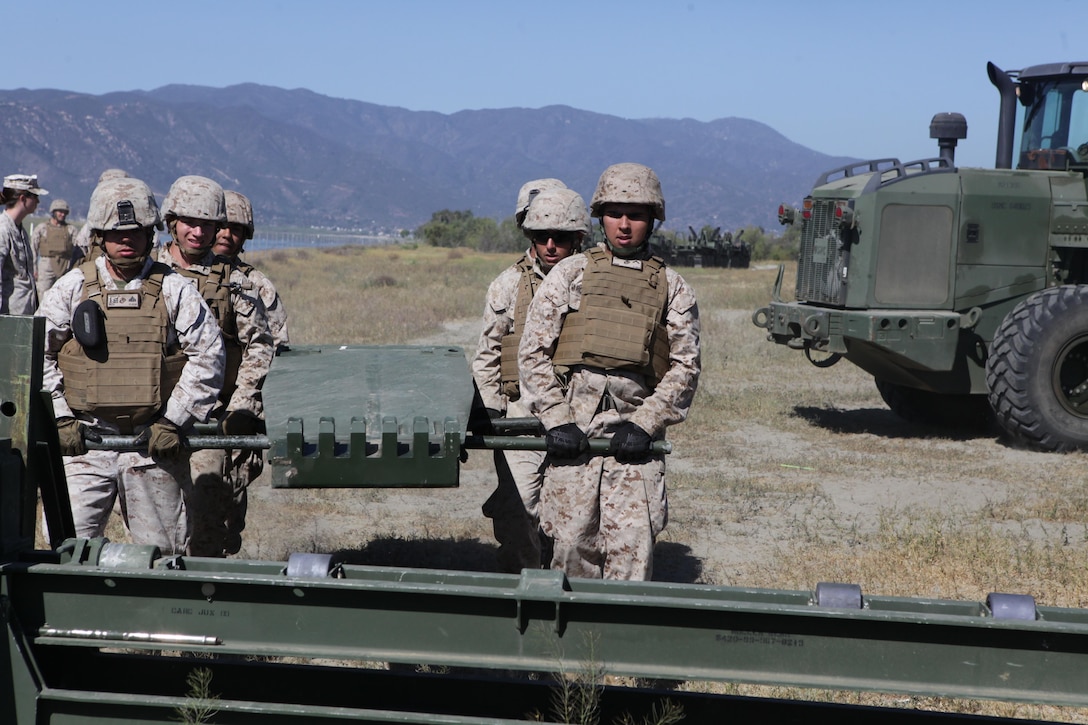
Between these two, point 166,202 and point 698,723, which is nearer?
point 698,723

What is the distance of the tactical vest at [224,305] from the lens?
5738mm

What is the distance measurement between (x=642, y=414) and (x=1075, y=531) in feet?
14.2

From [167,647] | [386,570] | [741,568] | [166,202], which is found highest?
[166,202]

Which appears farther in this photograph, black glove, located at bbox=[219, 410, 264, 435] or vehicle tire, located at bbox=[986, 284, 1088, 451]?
vehicle tire, located at bbox=[986, 284, 1088, 451]

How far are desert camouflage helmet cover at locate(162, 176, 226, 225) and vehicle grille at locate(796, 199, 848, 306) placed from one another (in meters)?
6.40

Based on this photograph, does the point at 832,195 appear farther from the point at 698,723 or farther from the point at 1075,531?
the point at 698,723

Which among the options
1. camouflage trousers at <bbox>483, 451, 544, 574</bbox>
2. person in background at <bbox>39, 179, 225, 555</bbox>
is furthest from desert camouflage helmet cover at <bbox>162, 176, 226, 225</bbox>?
camouflage trousers at <bbox>483, 451, 544, 574</bbox>

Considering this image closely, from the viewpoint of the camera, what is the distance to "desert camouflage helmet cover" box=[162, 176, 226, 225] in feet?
18.6

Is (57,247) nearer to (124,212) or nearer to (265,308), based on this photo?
(265,308)

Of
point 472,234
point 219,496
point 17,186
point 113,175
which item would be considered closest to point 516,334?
point 219,496

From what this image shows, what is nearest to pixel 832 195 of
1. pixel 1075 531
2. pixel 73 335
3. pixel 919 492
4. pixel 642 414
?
pixel 919 492

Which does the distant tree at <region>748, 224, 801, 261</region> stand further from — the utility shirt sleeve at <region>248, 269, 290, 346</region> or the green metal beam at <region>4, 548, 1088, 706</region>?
the green metal beam at <region>4, 548, 1088, 706</region>

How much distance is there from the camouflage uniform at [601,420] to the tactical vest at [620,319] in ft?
0.16

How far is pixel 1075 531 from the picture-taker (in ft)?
26.1
